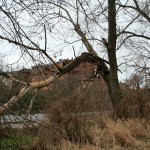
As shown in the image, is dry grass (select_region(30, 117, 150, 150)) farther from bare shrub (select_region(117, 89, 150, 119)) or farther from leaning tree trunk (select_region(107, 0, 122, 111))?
leaning tree trunk (select_region(107, 0, 122, 111))

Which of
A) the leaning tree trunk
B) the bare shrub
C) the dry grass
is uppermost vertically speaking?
the leaning tree trunk

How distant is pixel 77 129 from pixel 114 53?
9.05 metres

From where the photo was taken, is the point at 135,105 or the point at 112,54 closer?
the point at 135,105

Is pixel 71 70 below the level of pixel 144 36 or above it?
below

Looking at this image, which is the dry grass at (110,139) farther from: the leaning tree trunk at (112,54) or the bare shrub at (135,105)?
the leaning tree trunk at (112,54)

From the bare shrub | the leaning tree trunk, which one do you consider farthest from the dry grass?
the leaning tree trunk

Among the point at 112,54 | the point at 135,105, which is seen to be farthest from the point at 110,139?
the point at 112,54

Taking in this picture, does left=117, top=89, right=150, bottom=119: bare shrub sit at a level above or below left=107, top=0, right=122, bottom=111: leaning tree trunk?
below

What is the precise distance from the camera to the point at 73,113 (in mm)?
13562

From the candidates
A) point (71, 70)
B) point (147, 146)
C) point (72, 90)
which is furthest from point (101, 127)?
point (71, 70)

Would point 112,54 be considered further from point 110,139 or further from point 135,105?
point 110,139

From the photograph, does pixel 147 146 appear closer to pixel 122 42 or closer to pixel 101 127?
pixel 101 127

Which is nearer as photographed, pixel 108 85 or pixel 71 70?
pixel 71 70

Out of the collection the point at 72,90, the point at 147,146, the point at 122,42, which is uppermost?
the point at 122,42
